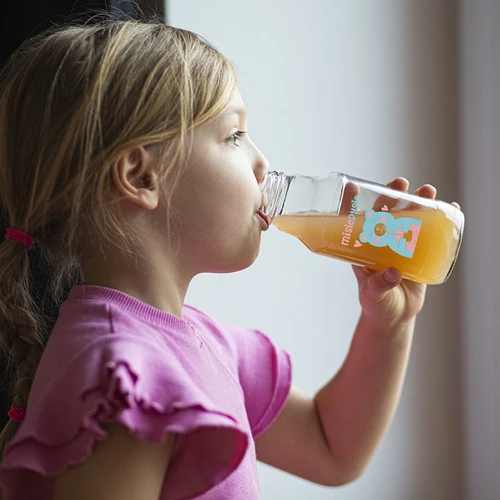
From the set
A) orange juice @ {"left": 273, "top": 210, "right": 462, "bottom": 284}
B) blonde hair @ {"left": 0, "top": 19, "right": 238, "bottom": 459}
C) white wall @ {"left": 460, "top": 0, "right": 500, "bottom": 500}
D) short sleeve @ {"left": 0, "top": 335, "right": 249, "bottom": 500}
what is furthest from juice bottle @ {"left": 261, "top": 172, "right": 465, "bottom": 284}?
white wall @ {"left": 460, "top": 0, "right": 500, "bottom": 500}

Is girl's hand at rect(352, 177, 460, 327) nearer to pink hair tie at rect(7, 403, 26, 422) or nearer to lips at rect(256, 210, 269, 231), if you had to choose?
lips at rect(256, 210, 269, 231)

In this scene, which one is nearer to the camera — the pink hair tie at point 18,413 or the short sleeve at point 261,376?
the pink hair tie at point 18,413

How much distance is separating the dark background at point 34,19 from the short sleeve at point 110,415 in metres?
0.28

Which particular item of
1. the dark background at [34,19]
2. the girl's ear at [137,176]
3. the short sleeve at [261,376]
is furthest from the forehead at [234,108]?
the short sleeve at [261,376]

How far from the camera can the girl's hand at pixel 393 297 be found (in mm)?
997

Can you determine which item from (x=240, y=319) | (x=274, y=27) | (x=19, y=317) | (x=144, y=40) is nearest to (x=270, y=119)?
(x=274, y=27)

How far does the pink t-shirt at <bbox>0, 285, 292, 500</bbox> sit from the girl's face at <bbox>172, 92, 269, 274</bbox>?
9cm

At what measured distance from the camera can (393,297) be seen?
3.42 feet

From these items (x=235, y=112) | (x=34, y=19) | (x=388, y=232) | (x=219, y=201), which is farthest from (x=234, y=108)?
(x=34, y=19)

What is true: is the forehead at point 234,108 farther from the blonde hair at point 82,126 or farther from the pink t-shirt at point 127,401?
the pink t-shirt at point 127,401

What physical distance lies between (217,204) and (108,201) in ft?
0.39

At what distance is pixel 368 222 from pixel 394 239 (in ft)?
0.12

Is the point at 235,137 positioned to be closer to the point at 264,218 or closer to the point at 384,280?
the point at 264,218

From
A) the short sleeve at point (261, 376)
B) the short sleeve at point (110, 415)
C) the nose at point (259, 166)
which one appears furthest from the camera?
the short sleeve at point (261, 376)
